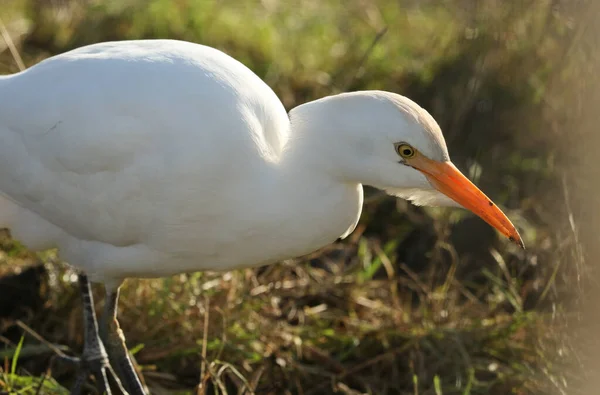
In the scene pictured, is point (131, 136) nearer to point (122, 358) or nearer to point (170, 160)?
point (170, 160)

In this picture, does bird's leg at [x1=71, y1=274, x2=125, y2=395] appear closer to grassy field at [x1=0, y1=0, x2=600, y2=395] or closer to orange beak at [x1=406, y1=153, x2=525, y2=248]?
grassy field at [x1=0, y1=0, x2=600, y2=395]

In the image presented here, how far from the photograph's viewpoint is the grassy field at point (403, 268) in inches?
170

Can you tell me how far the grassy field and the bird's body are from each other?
0.59m

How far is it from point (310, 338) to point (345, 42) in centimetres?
306

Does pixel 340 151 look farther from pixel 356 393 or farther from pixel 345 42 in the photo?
pixel 345 42

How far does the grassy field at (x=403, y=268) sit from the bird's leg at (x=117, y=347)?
0.16 m

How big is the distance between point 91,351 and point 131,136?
1182mm

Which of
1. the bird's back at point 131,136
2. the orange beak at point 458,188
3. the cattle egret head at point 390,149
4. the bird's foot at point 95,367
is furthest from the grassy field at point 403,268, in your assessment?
the bird's back at point 131,136

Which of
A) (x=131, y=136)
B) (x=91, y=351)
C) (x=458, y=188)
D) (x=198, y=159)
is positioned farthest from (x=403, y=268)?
(x=131, y=136)

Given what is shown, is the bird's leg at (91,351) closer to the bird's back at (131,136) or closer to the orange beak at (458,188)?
the bird's back at (131,136)

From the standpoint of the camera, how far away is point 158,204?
3.53 meters

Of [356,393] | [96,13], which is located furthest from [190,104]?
[96,13]

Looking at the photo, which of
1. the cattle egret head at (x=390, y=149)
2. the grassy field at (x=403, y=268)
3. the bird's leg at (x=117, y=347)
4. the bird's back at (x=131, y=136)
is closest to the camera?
the cattle egret head at (x=390, y=149)

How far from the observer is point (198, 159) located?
3402 mm
